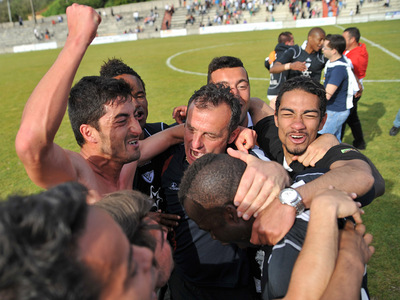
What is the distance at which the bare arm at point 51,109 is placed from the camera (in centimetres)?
193

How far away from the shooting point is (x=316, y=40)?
7.98m

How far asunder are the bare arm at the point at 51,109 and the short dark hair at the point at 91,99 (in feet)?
1.89

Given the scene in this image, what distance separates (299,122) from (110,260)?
2795mm

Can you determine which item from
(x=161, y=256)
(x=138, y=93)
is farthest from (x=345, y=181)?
(x=138, y=93)

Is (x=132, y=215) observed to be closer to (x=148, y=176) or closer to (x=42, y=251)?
(x=42, y=251)

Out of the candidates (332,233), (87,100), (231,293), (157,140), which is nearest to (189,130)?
(157,140)

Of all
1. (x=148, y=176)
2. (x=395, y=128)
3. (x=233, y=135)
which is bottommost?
(x=395, y=128)

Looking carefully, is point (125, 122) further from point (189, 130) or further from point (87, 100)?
point (189, 130)

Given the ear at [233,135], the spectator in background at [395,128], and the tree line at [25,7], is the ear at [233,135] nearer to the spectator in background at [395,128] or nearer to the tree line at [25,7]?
the spectator in background at [395,128]

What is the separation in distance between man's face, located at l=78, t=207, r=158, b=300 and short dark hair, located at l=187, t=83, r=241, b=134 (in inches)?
87.1

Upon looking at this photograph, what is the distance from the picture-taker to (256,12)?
4953cm

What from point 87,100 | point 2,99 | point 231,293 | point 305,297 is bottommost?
point 2,99

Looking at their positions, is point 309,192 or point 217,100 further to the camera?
point 217,100

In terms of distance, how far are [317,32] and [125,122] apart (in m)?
6.80
